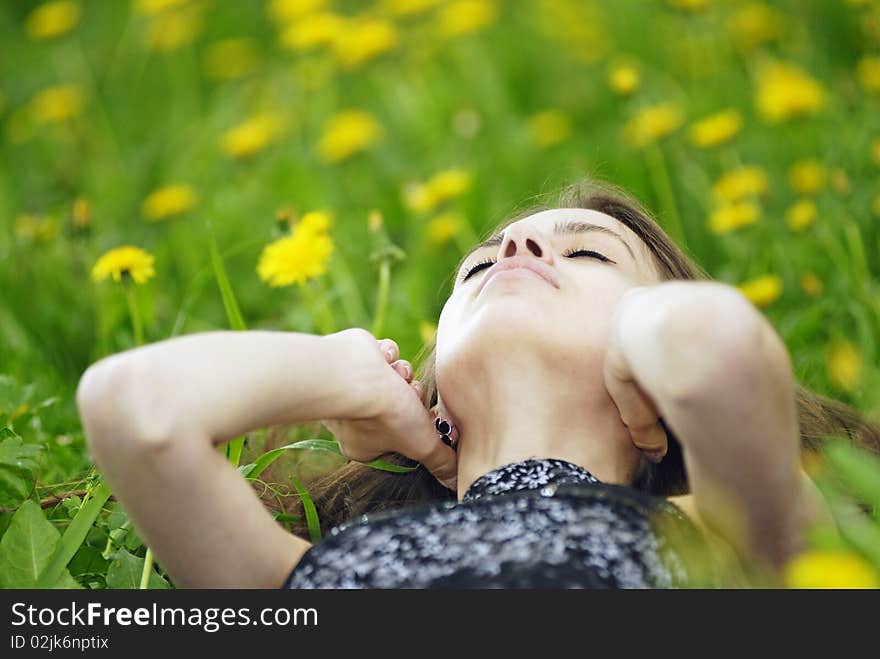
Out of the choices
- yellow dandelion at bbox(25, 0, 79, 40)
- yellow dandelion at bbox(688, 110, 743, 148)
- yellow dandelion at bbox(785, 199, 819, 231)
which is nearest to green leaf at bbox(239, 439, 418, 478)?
yellow dandelion at bbox(785, 199, 819, 231)

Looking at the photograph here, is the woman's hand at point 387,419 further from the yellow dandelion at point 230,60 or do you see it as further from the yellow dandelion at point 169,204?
the yellow dandelion at point 230,60

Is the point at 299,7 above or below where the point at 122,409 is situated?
above

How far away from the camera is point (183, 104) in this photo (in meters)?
3.58

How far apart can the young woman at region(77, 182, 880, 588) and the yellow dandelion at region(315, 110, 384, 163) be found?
53.1 inches

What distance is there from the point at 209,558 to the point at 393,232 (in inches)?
62.9

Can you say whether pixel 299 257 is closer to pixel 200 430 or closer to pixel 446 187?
pixel 446 187

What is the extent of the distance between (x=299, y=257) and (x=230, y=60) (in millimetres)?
2182

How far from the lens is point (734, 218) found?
217 cm

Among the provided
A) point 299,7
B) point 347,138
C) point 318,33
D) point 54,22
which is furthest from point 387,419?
point 54,22

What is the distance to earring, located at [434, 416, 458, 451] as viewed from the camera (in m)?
1.37

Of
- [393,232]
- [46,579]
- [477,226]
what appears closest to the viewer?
[46,579]

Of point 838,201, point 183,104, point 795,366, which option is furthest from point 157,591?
point 183,104

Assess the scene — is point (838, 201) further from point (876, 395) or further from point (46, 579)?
point (46, 579)

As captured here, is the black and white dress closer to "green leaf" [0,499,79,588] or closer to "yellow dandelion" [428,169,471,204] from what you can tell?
"green leaf" [0,499,79,588]
